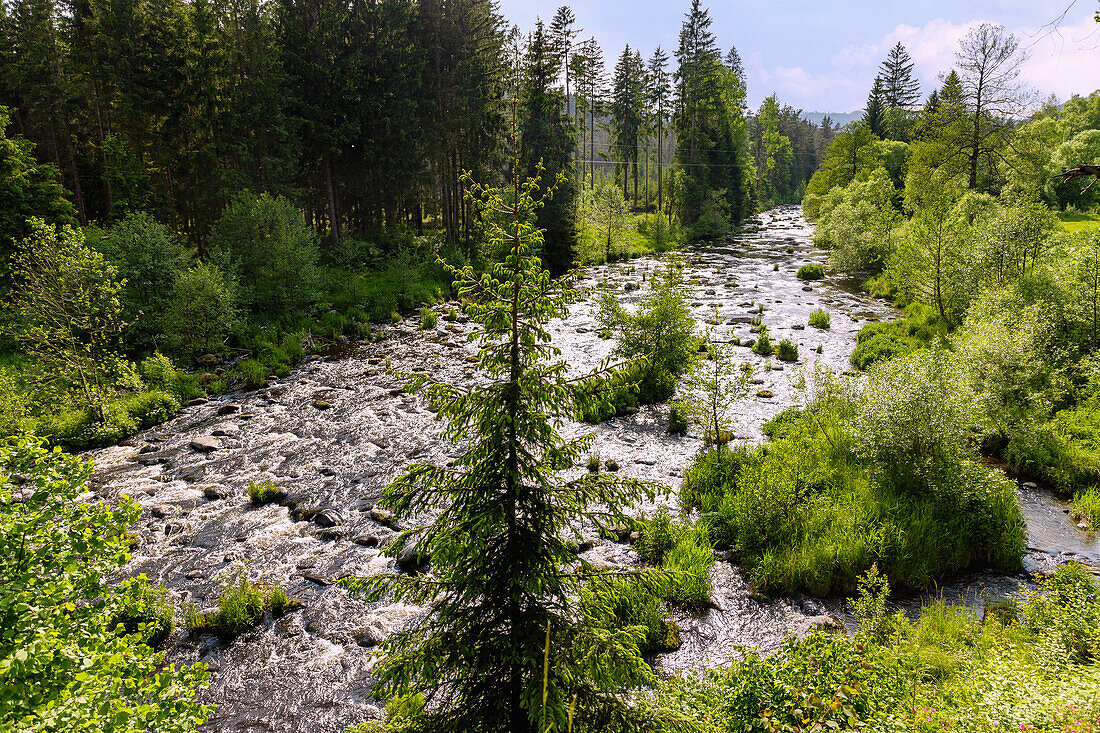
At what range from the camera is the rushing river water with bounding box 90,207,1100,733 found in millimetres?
9703

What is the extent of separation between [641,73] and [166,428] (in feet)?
247

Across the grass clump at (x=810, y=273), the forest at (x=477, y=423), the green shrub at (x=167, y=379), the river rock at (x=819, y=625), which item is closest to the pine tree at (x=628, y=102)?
the forest at (x=477, y=423)

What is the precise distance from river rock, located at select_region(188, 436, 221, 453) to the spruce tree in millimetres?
15655

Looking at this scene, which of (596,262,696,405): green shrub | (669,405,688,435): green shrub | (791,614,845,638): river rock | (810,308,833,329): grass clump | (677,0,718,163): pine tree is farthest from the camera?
(677,0,718,163): pine tree

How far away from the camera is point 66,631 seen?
444cm

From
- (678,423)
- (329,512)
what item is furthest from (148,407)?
(678,423)

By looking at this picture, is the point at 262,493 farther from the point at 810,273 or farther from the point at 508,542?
the point at 810,273

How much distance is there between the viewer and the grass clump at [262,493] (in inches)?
583

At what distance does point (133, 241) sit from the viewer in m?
23.7

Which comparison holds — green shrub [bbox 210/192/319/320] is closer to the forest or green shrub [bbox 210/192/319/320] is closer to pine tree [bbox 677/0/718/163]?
the forest

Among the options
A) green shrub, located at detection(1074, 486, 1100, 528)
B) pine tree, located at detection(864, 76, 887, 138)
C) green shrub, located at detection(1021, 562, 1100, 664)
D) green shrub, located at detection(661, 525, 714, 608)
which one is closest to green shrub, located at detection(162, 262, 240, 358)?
green shrub, located at detection(661, 525, 714, 608)

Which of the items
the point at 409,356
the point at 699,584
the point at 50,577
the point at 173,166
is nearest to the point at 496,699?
the point at 50,577

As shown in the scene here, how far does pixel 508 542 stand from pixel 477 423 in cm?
129

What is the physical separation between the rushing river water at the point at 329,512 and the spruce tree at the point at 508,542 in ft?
8.88
